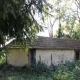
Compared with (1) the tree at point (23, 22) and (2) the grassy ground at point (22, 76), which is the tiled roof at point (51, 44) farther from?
(1) the tree at point (23, 22)

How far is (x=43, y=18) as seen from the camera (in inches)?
371

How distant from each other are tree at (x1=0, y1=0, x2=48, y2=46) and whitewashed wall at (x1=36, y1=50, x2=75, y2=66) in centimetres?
955

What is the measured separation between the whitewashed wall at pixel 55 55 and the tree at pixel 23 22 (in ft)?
31.3

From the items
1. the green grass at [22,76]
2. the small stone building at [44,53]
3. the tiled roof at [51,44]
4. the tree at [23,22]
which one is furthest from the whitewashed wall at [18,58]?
the tree at [23,22]

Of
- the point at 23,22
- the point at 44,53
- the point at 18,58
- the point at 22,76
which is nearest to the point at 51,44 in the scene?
the point at 44,53

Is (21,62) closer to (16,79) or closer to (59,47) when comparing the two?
(59,47)

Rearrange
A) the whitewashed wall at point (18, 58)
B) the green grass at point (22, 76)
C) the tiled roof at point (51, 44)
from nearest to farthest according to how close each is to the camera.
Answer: the green grass at point (22, 76), the tiled roof at point (51, 44), the whitewashed wall at point (18, 58)

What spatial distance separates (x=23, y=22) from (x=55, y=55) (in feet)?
42.3

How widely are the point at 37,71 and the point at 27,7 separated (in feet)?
31.0

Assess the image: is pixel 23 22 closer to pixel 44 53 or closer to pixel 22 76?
pixel 22 76

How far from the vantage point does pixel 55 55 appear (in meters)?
21.8

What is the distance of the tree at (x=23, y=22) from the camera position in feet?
29.0

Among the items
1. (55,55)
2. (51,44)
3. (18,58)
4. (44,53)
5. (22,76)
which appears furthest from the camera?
(51,44)

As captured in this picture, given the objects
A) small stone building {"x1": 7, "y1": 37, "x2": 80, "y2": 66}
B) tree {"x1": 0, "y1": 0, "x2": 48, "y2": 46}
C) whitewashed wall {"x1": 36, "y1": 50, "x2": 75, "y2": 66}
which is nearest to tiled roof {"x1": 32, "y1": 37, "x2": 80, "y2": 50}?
small stone building {"x1": 7, "y1": 37, "x2": 80, "y2": 66}
